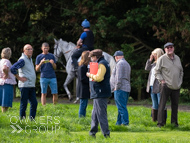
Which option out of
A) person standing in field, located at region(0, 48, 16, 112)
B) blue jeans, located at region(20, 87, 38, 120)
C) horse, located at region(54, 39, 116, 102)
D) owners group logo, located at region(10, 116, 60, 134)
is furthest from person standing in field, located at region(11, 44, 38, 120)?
horse, located at region(54, 39, 116, 102)

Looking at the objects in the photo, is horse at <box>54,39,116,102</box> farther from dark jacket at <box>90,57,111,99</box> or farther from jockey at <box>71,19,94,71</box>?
dark jacket at <box>90,57,111,99</box>

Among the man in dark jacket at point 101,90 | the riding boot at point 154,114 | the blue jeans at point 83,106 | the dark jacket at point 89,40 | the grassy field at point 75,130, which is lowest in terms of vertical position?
the grassy field at point 75,130

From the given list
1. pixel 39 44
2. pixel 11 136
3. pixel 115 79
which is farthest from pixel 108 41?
pixel 11 136

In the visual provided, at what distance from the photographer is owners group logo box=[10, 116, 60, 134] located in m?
10.8

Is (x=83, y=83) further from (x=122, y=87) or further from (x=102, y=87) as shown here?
(x=102, y=87)

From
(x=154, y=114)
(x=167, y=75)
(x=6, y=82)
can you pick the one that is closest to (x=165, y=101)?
(x=167, y=75)

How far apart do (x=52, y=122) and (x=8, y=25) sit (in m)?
14.4

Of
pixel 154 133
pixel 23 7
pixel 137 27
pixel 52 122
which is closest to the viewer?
pixel 154 133

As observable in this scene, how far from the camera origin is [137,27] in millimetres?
22531

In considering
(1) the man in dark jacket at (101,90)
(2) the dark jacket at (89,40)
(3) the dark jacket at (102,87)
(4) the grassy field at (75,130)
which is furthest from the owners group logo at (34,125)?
(2) the dark jacket at (89,40)

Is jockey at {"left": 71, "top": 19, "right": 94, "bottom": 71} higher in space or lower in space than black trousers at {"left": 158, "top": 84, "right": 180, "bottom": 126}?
higher

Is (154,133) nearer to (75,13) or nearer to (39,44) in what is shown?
(75,13)

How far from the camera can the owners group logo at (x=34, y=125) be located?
10844 millimetres

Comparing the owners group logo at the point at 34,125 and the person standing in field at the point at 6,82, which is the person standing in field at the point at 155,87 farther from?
the person standing in field at the point at 6,82
